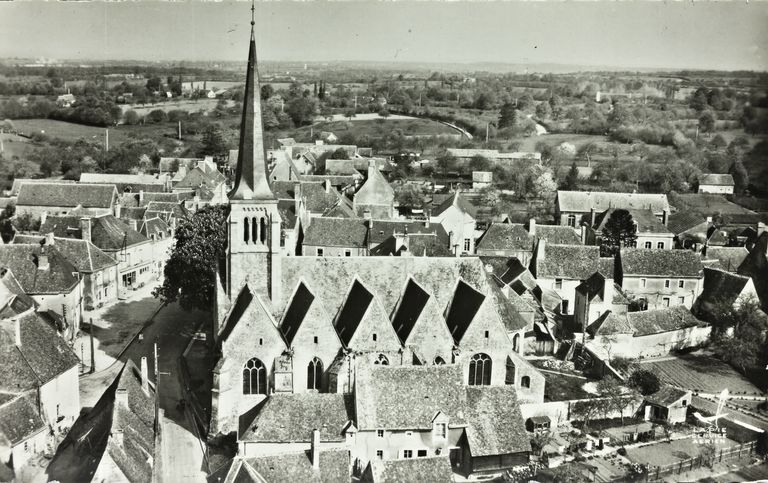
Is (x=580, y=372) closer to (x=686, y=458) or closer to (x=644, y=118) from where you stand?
(x=686, y=458)

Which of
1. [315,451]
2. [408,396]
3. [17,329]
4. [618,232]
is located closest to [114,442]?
[315,451]

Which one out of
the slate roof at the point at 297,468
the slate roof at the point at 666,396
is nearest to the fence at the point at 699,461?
the slate roof at the point at 666,396

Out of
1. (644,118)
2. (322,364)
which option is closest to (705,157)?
(644,118)

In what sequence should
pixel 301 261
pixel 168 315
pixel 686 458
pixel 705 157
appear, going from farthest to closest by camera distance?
1. pixel 705 157
2. pixel 168 315
3. pixel 301 261
4. pixel 686 458

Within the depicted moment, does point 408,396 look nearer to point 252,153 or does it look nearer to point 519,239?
point 252,153

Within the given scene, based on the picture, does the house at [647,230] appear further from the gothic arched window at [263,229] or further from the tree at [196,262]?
the gothic arched window at [263,229]

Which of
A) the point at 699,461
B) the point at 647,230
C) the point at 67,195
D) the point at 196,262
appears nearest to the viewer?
the point at 699,461

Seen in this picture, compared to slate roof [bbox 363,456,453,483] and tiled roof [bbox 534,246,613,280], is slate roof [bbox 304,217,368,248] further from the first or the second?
slate roof [bbox 363,456,453,483]
